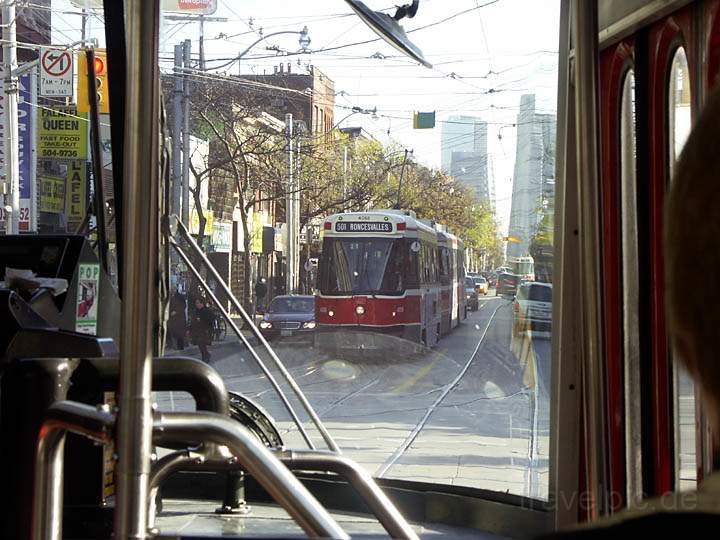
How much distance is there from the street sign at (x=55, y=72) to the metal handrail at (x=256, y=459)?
74.8ft

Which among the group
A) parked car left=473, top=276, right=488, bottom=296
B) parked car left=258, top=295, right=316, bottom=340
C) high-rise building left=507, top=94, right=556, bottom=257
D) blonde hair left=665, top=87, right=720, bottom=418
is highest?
high-rise building left=507, top=94, right=556, bottom=257

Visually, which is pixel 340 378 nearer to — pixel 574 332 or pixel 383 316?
pixel 383 316

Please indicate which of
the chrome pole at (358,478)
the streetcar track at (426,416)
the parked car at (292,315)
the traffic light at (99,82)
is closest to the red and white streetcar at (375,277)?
the parked car at (292,315)

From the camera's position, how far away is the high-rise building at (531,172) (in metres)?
4.07

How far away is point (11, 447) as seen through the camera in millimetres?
2402

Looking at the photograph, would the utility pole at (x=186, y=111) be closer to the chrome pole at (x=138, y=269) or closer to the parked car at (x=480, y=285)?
the parked car at (x=480, y=285)

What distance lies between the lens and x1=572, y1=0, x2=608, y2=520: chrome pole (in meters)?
2.01

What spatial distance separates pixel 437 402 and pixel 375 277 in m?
3.25

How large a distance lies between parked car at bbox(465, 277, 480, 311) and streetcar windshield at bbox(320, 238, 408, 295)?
712 cm

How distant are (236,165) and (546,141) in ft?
77.5

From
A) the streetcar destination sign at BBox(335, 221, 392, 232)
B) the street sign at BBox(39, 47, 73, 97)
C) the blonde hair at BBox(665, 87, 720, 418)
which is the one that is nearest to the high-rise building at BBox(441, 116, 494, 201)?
the streetcar destination sign at BBox(335, 221, 392, 232)

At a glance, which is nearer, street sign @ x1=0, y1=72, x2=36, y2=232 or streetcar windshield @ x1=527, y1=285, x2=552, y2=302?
streetcar windshield @ x1=527, y1=285, x2=552, y2=302

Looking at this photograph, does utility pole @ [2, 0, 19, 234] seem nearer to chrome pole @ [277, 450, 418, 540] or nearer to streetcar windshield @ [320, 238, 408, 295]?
streetcar windshield @ [320, 238, 408, 295]

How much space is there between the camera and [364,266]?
23.2m
